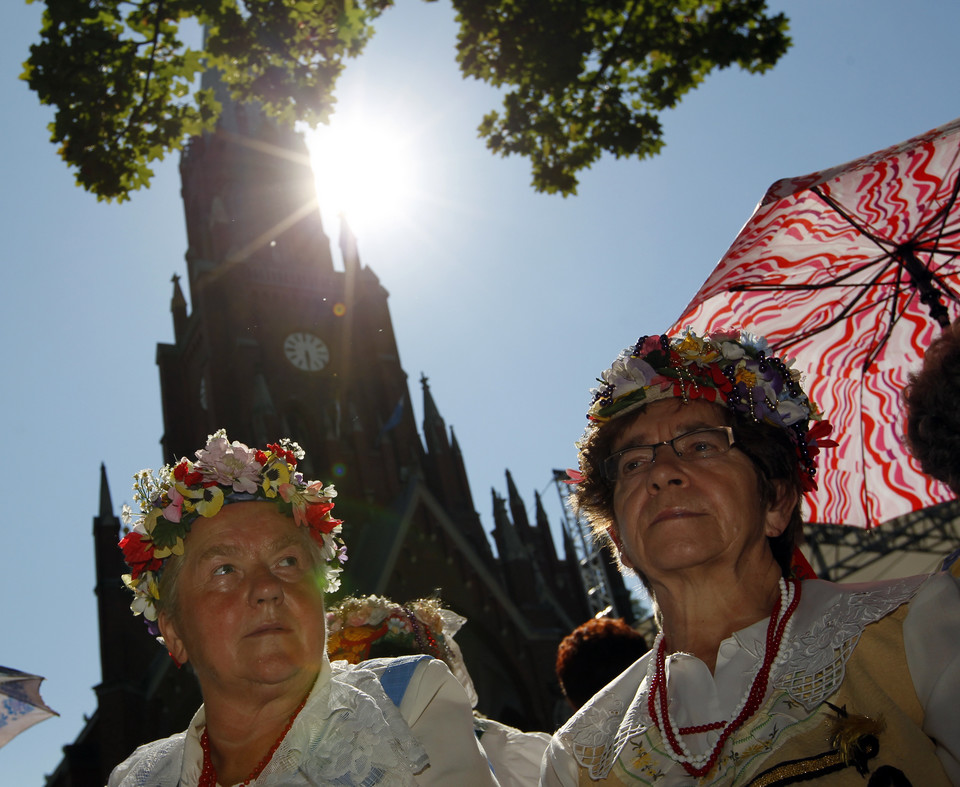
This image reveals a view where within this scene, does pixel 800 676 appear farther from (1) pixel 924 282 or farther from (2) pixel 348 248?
(2) pixel 348 248

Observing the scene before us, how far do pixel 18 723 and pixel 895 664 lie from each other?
454cm

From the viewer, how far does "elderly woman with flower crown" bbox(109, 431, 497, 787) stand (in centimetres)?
284

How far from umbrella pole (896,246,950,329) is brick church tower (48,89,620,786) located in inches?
863

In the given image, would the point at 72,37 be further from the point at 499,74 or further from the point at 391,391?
the point at 391,391

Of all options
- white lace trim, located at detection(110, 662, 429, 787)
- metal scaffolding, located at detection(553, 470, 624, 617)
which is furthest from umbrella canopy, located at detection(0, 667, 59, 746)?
metal scaffolding, located at detection(553, 470, 624, 617)

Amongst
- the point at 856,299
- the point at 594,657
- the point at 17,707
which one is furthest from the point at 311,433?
the point at 856,299

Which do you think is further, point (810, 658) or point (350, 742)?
point (350, 742)

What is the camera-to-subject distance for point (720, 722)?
255 centimetres

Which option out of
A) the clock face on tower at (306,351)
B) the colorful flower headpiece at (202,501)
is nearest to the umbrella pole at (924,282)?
the colorful flower headpiece at (202,501)

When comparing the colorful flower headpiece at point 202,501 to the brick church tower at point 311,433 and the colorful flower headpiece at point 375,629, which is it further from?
the brick church tower at point 311,433

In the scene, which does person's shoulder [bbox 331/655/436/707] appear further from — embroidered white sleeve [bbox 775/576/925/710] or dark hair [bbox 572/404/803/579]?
embroidered white sleeve [bbox 775/576/925/710]

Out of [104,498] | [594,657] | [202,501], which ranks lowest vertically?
[594,657]

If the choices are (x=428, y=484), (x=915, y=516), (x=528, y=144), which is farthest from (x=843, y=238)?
(x=428, y=484)

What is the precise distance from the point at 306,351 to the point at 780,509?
3088 centimetres
